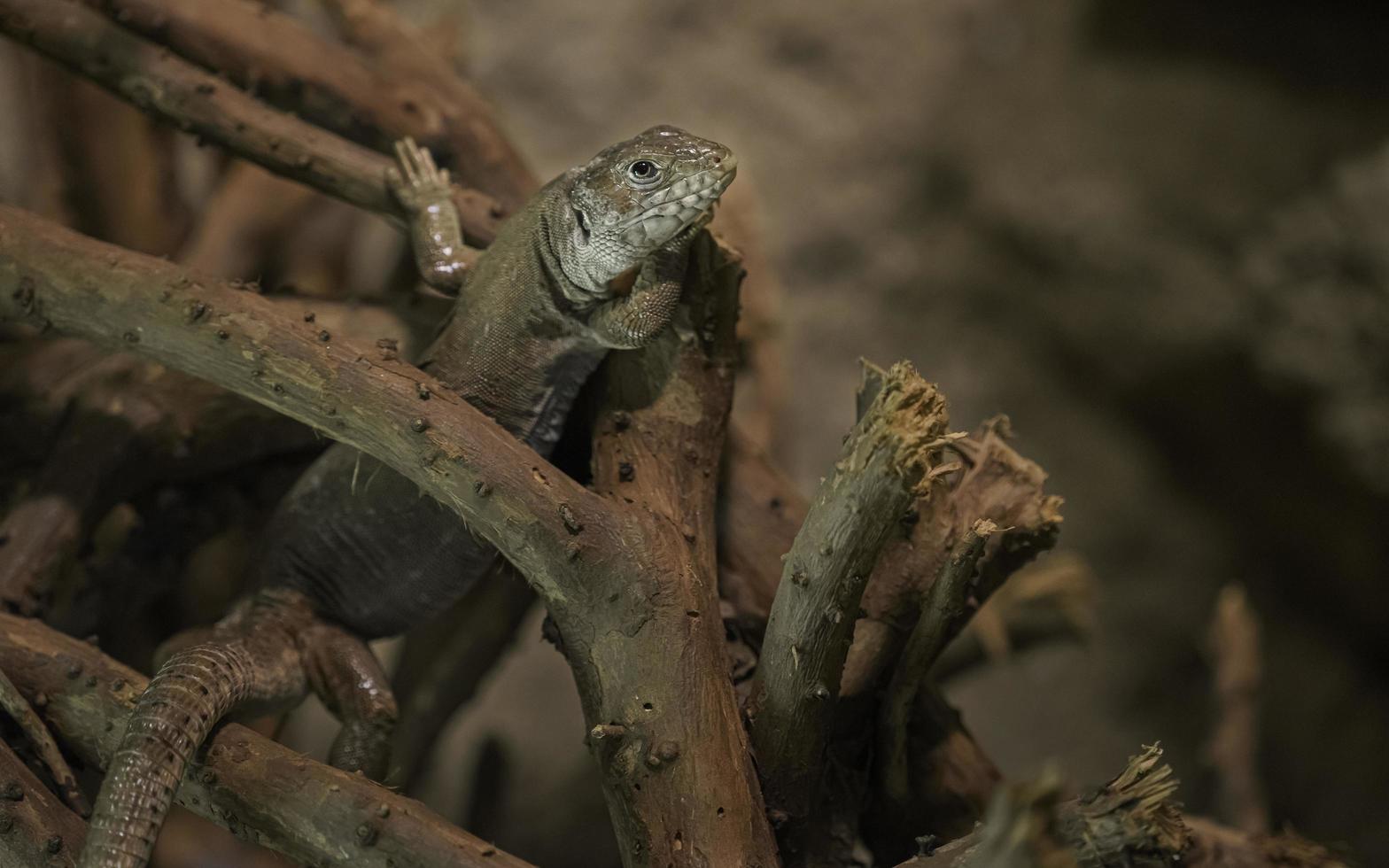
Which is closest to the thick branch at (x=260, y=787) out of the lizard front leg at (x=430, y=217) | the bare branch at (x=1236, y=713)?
the lizard front leg at (x=430, y=217)

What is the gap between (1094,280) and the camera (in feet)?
22.1

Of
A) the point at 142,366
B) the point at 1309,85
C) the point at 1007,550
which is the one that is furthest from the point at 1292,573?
the point at 142,366

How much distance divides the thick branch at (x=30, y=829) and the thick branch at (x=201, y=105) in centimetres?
195

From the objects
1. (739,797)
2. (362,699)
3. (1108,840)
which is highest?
(362,699)

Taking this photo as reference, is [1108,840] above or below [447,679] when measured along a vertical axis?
below

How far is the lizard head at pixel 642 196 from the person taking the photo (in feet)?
8.82

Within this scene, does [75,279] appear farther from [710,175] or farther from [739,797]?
[739,797]

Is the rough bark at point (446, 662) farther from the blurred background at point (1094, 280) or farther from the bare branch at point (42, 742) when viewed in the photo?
the bare branch at point (42, 742)

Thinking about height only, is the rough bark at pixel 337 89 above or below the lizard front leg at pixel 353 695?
above

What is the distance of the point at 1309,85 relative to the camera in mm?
6043

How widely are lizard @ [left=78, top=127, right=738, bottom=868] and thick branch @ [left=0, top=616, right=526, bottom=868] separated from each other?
0.43 ft

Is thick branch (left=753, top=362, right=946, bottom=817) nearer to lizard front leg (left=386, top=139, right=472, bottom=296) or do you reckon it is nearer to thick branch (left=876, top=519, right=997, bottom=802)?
thick branch (left=876, top=519, right=997, bottom=802)

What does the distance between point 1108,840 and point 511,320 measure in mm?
1946

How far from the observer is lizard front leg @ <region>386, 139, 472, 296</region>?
3.27 metres
